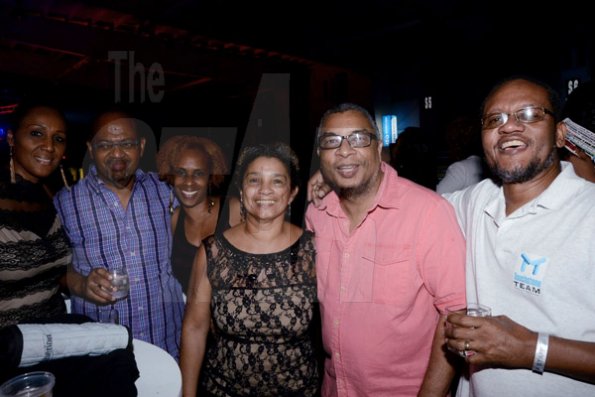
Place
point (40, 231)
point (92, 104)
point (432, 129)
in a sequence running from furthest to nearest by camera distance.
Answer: point (432, 129)
point (92, 104)
point (40, 231)

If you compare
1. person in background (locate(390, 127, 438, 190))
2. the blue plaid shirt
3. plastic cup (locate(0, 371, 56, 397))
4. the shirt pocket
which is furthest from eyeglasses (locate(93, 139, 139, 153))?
person in background (locate(390, 127, 438, 190))

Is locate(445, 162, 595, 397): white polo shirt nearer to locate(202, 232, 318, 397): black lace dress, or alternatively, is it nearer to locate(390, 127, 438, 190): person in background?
locate(202, 232, 318, 397): black lace dress

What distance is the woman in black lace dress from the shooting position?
1932 millimetres

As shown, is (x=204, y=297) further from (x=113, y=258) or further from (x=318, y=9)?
(x=318, y=9)

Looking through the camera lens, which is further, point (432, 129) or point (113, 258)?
point (432, 129)

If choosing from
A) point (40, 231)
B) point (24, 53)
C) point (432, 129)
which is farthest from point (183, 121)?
→ point (40, 231)

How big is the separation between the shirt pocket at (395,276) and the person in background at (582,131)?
936mm

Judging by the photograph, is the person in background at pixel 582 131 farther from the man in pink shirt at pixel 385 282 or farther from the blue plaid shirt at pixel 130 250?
the blue plaid shirt at pixel 130 250

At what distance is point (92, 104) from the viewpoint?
41.5 ft

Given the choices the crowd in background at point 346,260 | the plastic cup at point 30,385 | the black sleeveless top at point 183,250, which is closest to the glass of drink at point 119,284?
the crowd in background at point 346,260

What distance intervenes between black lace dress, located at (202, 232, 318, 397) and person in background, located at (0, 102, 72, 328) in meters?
0.80

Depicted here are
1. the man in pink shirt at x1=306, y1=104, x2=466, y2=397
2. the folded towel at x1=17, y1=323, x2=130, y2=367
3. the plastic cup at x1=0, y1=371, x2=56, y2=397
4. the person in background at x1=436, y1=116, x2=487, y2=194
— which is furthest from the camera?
the person in background at x1=436, y1=116, x2=487, y2=194

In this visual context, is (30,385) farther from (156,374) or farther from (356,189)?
(356,189)

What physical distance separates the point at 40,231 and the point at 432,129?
13660 millimetres
